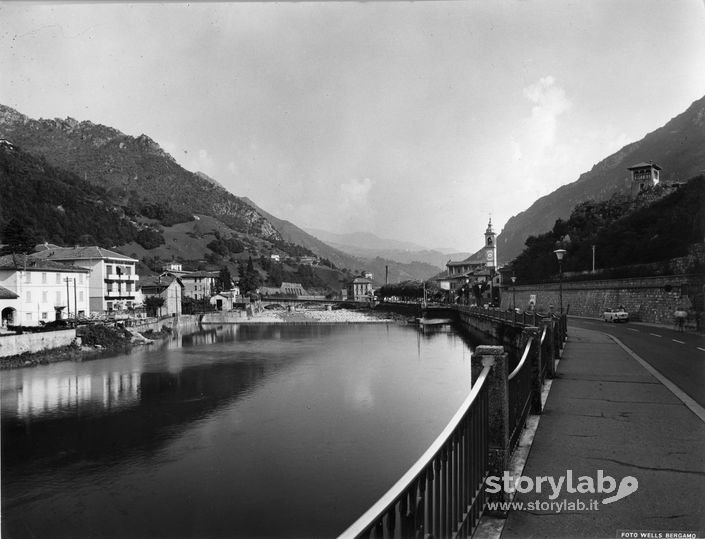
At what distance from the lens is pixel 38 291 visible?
38.0 m

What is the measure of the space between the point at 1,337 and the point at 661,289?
123 feet

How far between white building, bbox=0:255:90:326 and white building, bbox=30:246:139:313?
22.6 ft

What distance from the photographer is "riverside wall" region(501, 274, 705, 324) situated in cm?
2511

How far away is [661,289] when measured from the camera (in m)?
28.2

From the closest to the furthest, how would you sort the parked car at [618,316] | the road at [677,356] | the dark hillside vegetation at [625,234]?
the road at [677,356] < the parked car at [618,316] < the dark hillside vegetation at [625,234]

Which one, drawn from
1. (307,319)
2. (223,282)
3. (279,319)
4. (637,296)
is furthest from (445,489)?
(223,282)

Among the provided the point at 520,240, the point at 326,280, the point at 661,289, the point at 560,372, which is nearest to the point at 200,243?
the point at 326,280

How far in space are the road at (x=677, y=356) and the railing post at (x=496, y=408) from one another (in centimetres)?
487

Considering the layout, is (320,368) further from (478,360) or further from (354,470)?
(478,360)

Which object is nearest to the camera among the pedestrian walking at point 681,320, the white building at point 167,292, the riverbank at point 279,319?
the pedestrian walking at point 681,320

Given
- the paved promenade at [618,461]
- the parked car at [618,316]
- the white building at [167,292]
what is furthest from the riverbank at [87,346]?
the parked car at [618,316]

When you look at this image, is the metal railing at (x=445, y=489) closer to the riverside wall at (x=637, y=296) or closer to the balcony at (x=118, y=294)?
the riverside wall at (x=637, y=296)

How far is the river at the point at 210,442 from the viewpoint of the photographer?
1069 cm

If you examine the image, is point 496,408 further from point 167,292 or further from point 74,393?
point 167,292
